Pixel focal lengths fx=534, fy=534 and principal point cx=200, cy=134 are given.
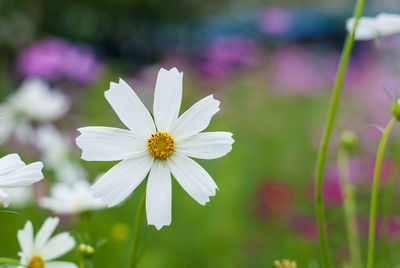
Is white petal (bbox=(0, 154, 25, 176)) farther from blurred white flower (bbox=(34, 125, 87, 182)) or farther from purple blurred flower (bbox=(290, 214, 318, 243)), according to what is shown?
purple blurred flower (bbox=(290, 214, 318, 243))

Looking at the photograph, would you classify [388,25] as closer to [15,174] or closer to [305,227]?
[15,174]

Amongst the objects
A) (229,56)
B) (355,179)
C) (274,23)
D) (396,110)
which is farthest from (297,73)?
(396,110)

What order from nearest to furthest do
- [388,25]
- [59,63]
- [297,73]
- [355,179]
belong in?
[388,25] → [355,179] → [59,63] → [297,73]

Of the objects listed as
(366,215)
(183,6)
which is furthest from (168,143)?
(183,6)

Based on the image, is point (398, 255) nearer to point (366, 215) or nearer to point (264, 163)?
point (366, 215)

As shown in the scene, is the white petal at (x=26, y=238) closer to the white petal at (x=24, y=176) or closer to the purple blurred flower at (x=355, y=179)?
the white petal at (x=24, y=176)

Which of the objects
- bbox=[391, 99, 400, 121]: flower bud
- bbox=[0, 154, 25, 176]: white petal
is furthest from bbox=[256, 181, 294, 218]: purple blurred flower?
bbox=[0, 154, 25, 176]: white petal

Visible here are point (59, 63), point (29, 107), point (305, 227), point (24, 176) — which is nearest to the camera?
point (24, 176)

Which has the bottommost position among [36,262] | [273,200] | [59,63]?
[36,262]
